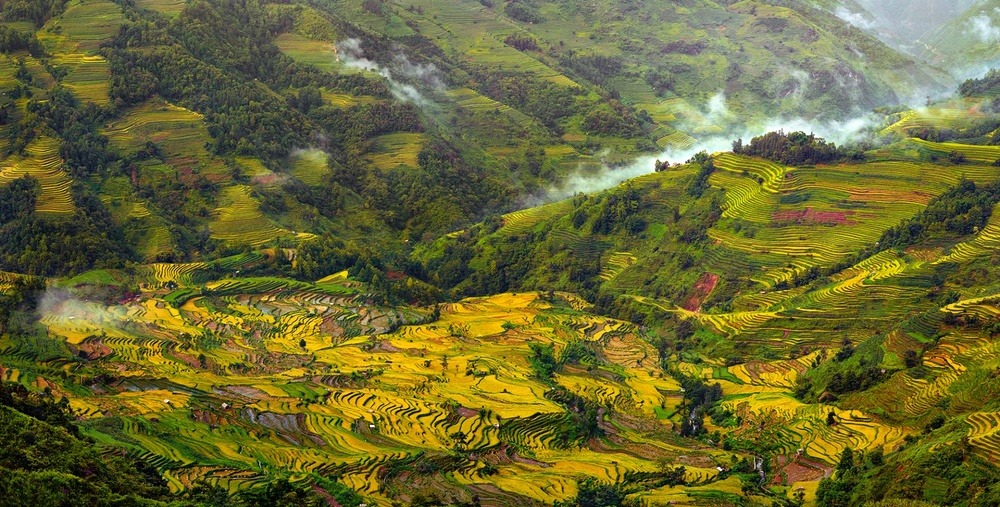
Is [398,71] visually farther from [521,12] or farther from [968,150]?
[968,150]

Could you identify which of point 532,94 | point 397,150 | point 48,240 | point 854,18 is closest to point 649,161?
point 532,94

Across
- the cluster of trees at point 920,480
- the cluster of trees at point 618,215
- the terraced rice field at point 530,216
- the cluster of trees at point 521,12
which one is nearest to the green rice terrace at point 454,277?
the cluster of trees at point 920,480

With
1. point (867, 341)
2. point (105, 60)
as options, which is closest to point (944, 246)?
point (867, 341)

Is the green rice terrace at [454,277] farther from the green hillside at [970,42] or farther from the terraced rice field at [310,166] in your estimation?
the green hillside at [970,42]

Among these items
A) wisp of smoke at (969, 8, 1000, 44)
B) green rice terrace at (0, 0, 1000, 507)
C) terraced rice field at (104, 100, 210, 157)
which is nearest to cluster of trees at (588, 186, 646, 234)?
green rice terrace at (0, 0, 1000, 507)

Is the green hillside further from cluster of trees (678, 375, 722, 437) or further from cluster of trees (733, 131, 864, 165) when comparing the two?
cluster of trees (678, 375, 722, 437)

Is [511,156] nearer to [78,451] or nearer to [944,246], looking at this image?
[944,246]
